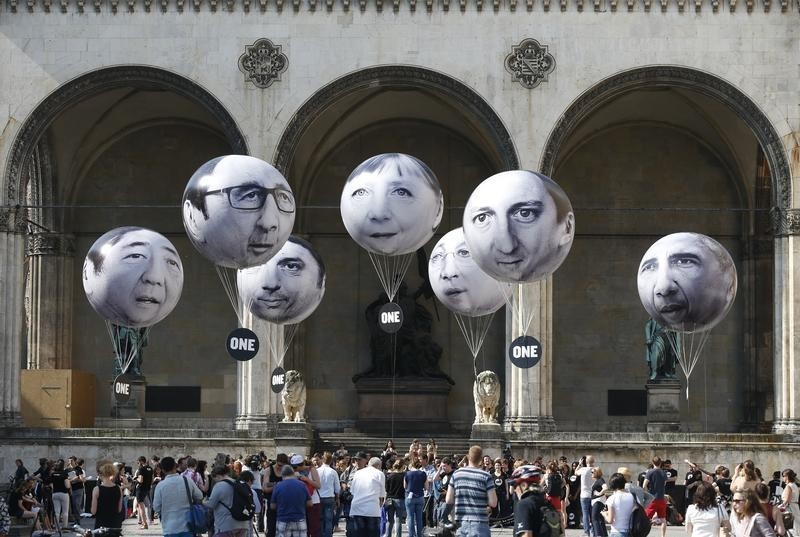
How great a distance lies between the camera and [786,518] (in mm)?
25328

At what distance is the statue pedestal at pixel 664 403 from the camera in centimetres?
4444

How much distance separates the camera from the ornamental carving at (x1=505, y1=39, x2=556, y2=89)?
43875mm

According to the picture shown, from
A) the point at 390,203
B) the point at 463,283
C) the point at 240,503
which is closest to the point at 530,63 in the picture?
the point at 463,283

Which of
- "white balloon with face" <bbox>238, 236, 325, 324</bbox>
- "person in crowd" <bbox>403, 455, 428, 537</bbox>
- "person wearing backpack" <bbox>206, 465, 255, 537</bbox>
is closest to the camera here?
"person wearing backpack" <bbox>206, 465, 255, 537</bbox>

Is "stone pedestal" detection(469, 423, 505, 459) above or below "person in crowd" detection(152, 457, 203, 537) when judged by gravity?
above

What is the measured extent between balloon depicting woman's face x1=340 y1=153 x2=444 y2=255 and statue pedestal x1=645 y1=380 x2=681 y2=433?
54.2ft

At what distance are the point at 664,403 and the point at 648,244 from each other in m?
6.57

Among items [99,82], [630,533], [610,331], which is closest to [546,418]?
[610,331]

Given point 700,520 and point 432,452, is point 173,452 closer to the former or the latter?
point 432,452

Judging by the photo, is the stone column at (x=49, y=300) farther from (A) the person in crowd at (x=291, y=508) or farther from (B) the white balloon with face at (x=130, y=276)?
(A) the person in crowd at (x=291, y=508)

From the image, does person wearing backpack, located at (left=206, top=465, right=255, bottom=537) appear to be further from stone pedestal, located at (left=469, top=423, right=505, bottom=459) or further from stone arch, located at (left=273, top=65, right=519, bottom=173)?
stone arch, located at (left=273, top=65, right=519, bottom=173)

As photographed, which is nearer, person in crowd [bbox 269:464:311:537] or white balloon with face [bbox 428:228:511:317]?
person in crowd [bbox 269:464:311:537]


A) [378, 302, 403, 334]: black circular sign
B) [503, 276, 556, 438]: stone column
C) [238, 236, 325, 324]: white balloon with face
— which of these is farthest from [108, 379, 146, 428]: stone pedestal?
[238, 236, 325, 324]: white balloon with face

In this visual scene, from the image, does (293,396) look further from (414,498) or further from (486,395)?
(414,498)
